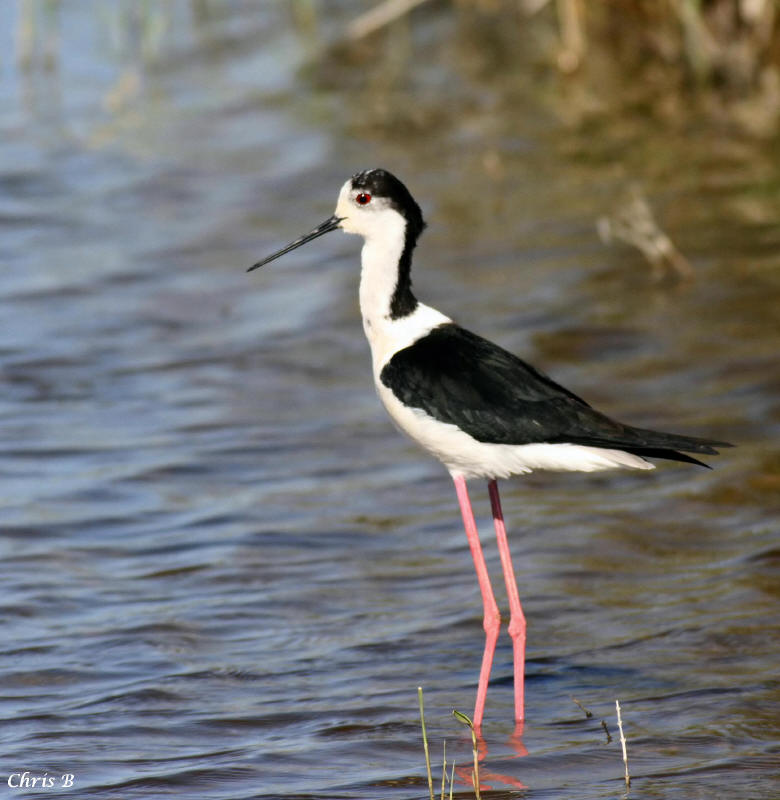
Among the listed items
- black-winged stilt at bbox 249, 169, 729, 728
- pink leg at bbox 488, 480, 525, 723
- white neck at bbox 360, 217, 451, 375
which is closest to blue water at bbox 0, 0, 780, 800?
pink leg at bbox 488, 480, 525, 723

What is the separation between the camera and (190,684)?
4.54 m

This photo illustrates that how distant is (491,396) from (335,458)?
79.0 inches

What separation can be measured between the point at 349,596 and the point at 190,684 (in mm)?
761

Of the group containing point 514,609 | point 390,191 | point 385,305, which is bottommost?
point 514,609

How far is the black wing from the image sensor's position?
420cm

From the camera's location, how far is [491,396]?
4328 millimetres

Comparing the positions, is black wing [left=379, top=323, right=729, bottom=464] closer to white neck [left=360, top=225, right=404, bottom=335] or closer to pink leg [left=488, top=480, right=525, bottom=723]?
white neck [left=360, top=225, right=404, bottom=335]

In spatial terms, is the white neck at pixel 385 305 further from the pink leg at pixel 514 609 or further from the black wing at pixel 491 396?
the pink leg at pixel 514 609

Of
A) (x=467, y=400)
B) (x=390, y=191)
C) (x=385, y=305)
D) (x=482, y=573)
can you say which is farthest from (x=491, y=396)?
(x=390, y=191)

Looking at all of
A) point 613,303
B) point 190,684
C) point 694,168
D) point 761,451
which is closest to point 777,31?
point 694,168

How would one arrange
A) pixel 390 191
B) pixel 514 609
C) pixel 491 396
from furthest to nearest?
pixel 390 191
pixel 514 609
pixel 491 396

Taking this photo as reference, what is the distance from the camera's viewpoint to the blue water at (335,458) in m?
4.19

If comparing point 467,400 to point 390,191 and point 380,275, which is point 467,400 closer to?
point 380,275

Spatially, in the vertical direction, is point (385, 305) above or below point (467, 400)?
above
